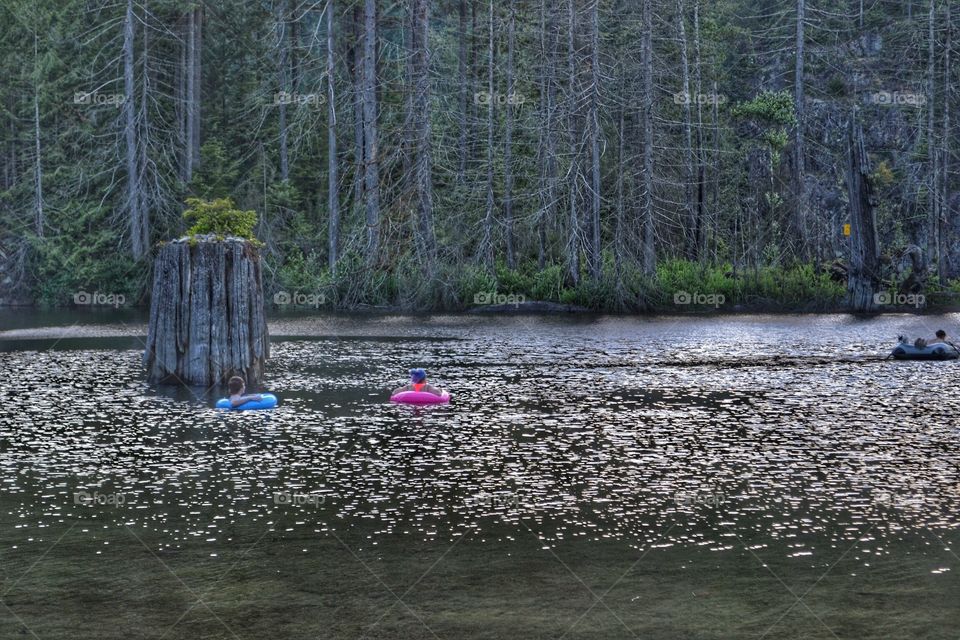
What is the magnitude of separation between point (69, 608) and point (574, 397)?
12726mm

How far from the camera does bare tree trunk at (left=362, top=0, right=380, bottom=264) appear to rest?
47281 mm

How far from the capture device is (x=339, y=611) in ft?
27.5

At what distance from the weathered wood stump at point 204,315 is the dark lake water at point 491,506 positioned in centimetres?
64

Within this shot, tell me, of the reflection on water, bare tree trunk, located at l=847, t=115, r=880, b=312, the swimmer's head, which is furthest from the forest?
the swimmer's head

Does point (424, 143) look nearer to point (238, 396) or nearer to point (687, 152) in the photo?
point (687, 152)

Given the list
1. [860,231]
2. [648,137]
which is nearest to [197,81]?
[648,137]

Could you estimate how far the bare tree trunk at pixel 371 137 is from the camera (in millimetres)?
47281

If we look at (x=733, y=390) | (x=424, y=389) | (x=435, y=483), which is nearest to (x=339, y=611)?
(x=435, y=483)

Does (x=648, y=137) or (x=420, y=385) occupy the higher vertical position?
(x=648, y=137)

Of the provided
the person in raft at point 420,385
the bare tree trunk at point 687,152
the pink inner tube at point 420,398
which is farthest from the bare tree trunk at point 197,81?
the pink inner tube at point 420,398

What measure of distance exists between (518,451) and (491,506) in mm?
3218

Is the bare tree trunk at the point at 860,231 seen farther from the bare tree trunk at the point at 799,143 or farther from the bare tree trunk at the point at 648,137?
the bare tree trunk at the point at 648,137

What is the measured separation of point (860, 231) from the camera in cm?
4612

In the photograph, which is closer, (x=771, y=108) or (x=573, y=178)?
(x=573, y=178)
